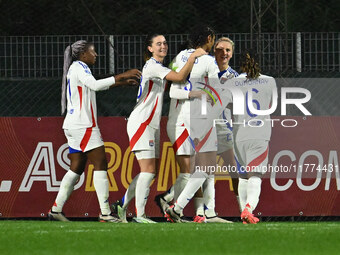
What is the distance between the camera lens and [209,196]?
12414mm

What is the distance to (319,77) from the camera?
14.6 meters

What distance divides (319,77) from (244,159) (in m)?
3.00

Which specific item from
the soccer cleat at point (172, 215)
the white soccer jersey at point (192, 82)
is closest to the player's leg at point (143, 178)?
the soccer cleat at point (172, 215)

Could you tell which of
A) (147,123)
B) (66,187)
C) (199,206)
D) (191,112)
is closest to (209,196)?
(199,206)

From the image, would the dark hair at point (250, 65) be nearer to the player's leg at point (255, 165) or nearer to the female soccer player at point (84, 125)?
the player's leg at point (255, 165)

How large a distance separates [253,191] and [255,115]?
2.49ft

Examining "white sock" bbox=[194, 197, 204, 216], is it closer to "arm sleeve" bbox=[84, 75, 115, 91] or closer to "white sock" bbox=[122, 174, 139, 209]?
"white sock" bbox=[122, 174, 139, 209]

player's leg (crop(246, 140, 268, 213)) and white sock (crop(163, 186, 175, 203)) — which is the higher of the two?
player's leg (crop(246, 140, 268, 213))

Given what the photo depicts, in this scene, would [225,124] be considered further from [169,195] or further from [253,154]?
[169,195]

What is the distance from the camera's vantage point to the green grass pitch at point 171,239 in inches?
372

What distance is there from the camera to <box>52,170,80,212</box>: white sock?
12664mm

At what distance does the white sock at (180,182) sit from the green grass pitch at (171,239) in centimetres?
98

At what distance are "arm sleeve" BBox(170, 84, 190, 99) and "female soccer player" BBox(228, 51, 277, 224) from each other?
0.56 metres

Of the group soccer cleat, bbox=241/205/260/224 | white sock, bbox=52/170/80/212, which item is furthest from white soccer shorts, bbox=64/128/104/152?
soccer cleat, bbox=241/205/260/224
